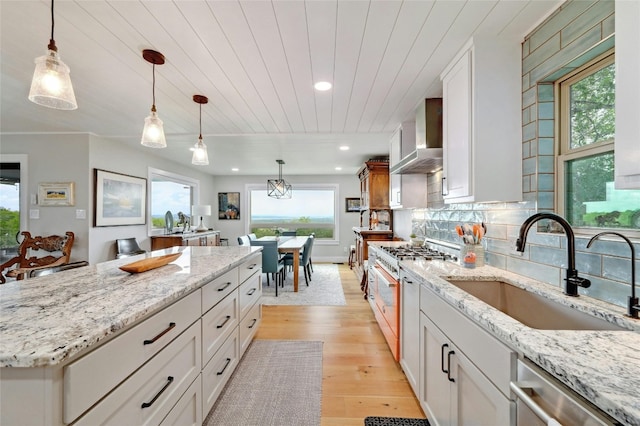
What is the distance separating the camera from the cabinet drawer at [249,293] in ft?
7.32

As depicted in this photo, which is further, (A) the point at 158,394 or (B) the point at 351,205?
(B) the point at 351,205

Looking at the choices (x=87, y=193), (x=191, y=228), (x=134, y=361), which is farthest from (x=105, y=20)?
(x=191, y=228)

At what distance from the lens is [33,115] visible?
303 centimetres

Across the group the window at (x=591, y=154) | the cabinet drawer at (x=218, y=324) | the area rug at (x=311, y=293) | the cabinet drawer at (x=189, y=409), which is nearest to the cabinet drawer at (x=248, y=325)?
the cabinet drawer at (x=218, y=324)

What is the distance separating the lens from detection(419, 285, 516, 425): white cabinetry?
0.89m

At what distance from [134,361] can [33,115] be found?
368cm

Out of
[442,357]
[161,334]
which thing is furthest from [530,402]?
[161,334]

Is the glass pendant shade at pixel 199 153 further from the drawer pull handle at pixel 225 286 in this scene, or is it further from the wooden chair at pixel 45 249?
the wooden chair at pixel 45 249

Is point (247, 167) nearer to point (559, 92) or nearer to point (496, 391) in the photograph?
point (559, 92)

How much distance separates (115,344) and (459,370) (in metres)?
1.33

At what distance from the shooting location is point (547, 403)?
710mm

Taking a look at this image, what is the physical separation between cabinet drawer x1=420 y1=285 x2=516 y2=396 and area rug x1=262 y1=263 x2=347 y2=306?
255 centimetres

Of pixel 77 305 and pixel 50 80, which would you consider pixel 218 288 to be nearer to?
pixel 77 305

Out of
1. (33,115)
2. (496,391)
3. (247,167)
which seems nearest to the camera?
(496,391)
